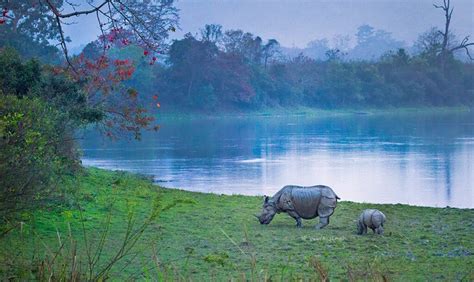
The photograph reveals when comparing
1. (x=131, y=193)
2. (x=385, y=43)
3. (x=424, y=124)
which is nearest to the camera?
(x=131, y=193)

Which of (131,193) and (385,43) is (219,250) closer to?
(131,193)

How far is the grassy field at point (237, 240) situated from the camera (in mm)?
9016

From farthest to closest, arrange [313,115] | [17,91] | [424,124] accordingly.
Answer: [313,115]
[424,124]
[17,91]

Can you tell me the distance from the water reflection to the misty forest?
0.44 feet

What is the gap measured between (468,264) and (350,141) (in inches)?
1187

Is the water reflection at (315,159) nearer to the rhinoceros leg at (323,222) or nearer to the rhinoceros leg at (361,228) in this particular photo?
the rhinoceros leg at (323,222)

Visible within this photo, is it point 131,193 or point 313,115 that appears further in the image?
point 313,115

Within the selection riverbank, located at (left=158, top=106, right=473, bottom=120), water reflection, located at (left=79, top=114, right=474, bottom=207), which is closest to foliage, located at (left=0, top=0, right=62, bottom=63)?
water reflection, located at (left=79, top=114, right=474, bottom=207)

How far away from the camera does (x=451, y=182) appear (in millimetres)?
23219

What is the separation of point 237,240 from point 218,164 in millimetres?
17036

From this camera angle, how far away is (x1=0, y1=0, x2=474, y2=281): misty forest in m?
7.88

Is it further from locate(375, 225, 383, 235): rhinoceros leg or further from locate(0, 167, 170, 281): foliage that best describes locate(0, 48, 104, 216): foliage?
locate(375, 225, 383, 235): rhinoceros leg

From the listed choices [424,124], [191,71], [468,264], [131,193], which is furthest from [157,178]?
[191,71]

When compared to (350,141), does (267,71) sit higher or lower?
higher
